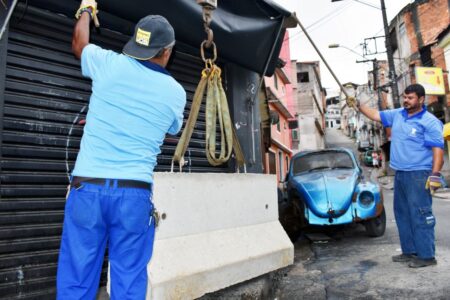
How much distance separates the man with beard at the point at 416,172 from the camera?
415 centimetres

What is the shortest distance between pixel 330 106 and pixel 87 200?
3981 inches

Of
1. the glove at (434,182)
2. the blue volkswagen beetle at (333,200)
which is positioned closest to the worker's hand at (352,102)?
the glove at (434,182)

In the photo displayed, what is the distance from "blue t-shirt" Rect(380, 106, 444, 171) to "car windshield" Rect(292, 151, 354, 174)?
2500 millimetres

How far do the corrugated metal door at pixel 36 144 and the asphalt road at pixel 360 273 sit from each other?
7.22ft

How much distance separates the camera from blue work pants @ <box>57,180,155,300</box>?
185 cm

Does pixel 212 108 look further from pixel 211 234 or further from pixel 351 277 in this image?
pixel 351 277

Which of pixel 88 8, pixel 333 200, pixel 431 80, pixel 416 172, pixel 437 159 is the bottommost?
pixel 333 200

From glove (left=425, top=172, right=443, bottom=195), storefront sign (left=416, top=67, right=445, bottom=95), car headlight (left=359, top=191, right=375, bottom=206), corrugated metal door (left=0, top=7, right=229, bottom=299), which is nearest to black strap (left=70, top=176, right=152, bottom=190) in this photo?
corrugated metal door (left=0, top=7, right=229, bottom=299)

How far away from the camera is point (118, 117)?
2.01 m

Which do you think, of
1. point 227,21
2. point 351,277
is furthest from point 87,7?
point 351,277

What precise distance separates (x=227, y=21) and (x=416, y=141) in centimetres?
261

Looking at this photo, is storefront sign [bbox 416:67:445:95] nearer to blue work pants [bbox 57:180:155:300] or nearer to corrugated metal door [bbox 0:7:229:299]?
corrugated metal door [bbox 0:7:229:299]

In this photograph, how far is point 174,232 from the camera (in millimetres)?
2701

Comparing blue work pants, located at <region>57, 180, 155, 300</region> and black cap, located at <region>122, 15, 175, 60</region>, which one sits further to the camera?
black cap, located at <region>122, 15, 175, 60</region>
